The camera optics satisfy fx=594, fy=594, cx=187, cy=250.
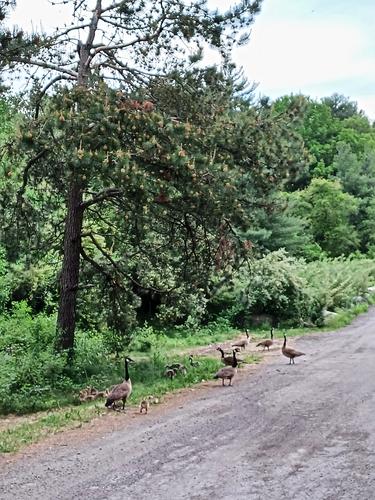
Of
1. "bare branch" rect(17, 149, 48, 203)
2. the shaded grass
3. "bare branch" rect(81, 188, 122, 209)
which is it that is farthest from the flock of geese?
"bare branch" rect(17, 149, 48, 203)

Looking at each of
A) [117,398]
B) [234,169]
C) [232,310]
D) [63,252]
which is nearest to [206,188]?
[234,169]

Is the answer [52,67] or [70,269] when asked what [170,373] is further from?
[52,67]

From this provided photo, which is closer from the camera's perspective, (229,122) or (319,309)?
(229,122)

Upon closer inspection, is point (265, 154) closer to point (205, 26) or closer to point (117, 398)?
point (205, 26)

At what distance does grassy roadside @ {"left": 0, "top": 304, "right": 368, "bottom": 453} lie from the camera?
7.93 meters

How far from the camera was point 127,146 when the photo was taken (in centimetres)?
923

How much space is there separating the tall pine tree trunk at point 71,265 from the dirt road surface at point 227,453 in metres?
3.46

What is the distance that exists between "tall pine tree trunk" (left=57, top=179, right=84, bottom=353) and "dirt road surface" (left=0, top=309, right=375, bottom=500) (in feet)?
11.3

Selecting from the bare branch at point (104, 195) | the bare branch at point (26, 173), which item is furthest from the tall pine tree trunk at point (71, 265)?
the bare branch at point (26, 173)

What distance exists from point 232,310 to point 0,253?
828 centimetres

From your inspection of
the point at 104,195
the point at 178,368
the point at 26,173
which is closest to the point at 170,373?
→ the point at 178,368

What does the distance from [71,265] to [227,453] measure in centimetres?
659

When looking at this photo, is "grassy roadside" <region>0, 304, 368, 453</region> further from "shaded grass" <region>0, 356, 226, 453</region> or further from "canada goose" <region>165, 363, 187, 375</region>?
"canada goose" <region>165, 363, 187, 375</region>

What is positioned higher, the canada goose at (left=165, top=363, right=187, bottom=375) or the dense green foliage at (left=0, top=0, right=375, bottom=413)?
the dense green foliage at (left=0, top=0, right=375, bottom=413)
